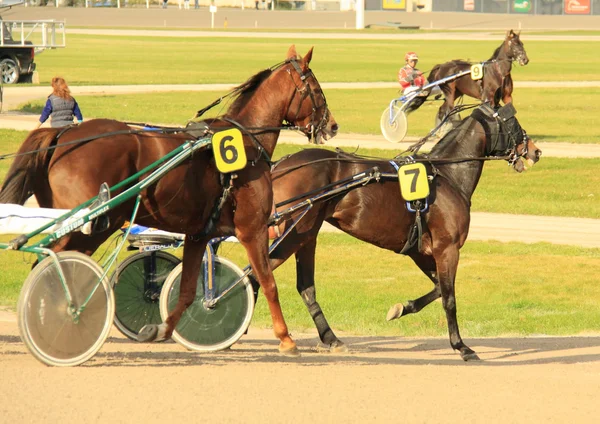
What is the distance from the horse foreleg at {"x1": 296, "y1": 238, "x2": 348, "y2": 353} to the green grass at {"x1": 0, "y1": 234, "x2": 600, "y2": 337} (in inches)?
47.7

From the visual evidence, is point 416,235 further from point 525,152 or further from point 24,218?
point 24,218

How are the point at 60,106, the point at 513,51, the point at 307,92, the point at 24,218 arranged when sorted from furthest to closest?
the point at 513,51
the point at 60,106
the point at 307,92
the point at 24,218

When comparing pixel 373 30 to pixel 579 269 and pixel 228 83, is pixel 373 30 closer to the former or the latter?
pixel 228 83

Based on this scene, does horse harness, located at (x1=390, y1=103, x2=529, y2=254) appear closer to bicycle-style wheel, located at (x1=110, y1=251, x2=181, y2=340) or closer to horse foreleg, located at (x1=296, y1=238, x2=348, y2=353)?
horse foreleg, located at (x1=296, y1=238, x2=348, y2=353)

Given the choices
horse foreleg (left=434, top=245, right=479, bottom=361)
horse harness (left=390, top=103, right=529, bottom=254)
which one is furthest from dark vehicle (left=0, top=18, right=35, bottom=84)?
horse foreleg (left=434, top=245, right=479, bottom=361)

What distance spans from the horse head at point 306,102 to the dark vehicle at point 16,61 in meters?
30.1

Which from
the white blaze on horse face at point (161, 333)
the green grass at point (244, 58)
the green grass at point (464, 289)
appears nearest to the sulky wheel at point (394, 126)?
the green grass at point (464, 289)

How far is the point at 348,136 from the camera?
84.2 feet

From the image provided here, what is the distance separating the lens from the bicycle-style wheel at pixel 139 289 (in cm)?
885

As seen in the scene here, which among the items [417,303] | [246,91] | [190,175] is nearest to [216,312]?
[190,175]

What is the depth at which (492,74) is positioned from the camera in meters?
21.6

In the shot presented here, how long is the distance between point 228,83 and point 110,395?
33.3 metres

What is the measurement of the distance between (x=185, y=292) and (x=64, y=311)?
1.33 metres

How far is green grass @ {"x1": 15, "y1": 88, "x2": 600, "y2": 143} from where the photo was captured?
1072 inches
